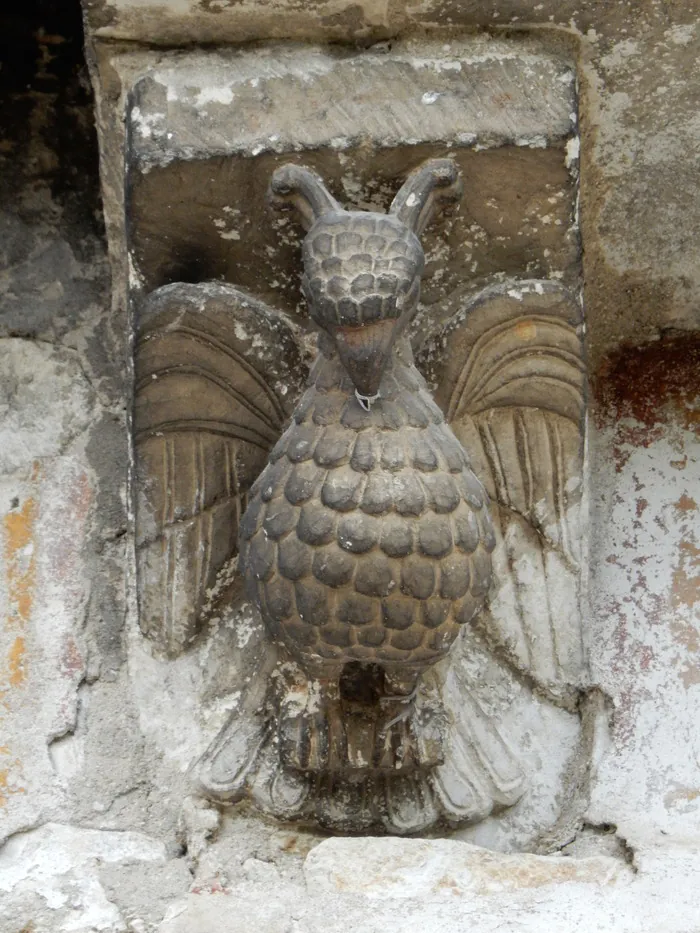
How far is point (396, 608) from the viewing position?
156 cm

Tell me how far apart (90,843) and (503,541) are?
2.07 ft

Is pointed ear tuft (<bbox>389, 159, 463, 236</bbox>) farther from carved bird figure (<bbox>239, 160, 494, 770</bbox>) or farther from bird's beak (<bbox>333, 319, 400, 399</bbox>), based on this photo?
bird's beak (<bbox>333, 319, 400, 399</bbox>)

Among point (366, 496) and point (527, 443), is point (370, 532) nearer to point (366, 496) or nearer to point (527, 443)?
point (366, 496)

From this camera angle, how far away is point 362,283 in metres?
1.54

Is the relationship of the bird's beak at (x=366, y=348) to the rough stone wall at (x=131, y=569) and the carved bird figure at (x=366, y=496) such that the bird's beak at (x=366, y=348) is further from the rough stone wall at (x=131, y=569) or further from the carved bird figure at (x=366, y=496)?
the rough stone wall at (x=131, y=569)

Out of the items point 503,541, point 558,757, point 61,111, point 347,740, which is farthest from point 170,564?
point 61,111

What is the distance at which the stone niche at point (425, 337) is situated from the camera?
171 cm

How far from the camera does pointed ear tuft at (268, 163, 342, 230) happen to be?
5.44 ft

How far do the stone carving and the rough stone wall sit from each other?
96mm

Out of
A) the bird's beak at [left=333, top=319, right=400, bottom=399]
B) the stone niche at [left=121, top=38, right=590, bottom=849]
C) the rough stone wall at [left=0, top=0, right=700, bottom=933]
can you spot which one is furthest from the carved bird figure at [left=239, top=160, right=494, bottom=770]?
the rough stone wall at [left=0, top=0, right=700, bottom=933]

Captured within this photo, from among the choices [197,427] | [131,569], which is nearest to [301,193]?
[197,427]

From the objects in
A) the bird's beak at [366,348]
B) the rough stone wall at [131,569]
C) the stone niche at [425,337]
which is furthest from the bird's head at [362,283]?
the rough stone wall at [131,569]

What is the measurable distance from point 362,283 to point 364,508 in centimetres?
24

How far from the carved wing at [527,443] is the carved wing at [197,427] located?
0.67 ft
